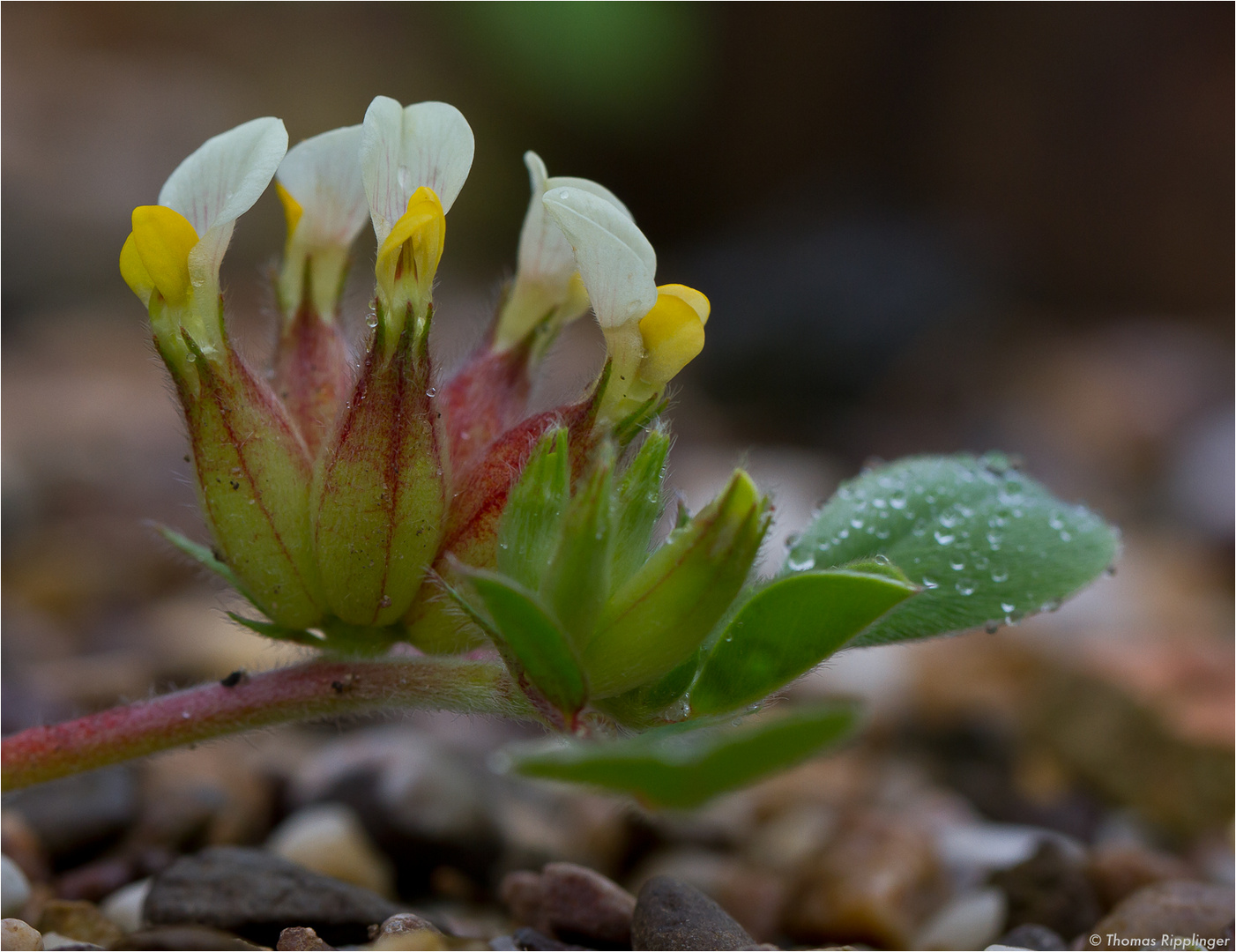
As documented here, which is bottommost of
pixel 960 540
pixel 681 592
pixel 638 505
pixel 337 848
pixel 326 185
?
pixel 337 848

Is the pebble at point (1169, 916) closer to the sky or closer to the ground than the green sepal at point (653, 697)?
closer to the ground

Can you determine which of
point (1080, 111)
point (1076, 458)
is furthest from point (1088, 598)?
point (1080, 111)

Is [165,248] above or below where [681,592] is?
above

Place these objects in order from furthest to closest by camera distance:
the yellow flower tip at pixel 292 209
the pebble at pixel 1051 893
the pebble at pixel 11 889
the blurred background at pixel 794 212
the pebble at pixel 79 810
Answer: the blurred background at pixel 794 212 → the pebble at pixel 79 810 → the pebble at pixel 1051 893 → the yellow flower tip at pixel 292 209 → the pebble at pixel 11 889

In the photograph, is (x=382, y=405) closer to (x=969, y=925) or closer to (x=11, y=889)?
(x=11, y=889)

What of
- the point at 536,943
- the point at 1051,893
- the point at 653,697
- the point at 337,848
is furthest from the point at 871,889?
the point at 337,848

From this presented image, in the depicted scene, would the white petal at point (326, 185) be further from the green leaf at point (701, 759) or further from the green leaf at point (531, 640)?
the green leaf at point (701, 759)

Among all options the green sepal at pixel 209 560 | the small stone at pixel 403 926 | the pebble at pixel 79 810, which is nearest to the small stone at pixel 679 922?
the small stone at pixel 403 926
